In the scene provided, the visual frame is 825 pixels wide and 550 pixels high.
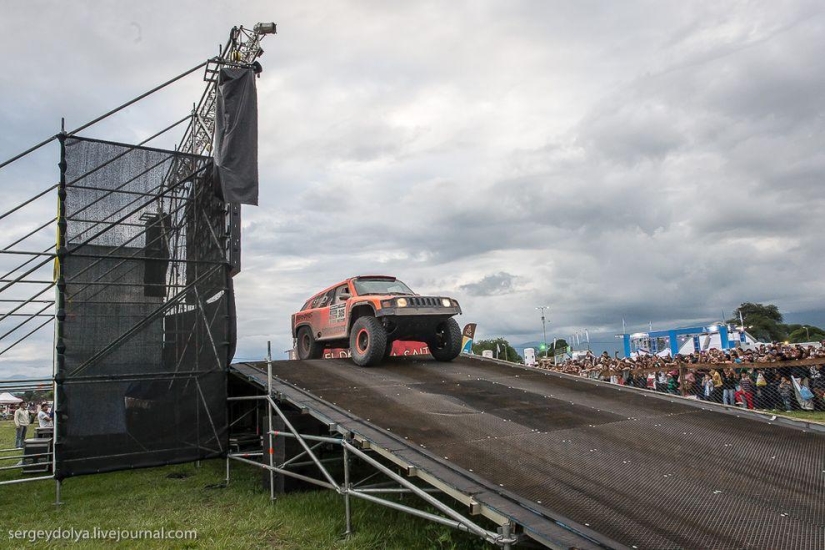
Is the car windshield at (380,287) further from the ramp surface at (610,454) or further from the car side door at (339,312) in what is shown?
the ramp surface at (610,454)

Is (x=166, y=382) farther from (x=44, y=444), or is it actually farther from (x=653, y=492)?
(x=653, y=492)

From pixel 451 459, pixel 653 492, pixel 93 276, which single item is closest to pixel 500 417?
pixel 451 459

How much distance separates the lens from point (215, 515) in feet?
22.9

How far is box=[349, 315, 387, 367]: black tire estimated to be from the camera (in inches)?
382

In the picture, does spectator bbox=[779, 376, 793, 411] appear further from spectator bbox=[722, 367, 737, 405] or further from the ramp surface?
the ramp surface

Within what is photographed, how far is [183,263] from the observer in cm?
923

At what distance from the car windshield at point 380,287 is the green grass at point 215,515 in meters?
3.64

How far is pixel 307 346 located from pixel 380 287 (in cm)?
249

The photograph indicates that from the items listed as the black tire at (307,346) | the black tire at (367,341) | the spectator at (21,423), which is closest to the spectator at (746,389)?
the black tire at (367,341)

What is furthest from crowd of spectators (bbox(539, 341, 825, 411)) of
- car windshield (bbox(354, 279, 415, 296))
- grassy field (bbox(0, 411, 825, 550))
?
grassy field (bbox(0, 411, 825, 550))

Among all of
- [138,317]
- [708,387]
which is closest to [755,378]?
[708,387]

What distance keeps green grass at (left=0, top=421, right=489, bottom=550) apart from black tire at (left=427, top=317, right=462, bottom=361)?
361 cm

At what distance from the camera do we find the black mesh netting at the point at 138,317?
8.11 meters

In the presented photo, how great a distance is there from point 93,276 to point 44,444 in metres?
4.40
